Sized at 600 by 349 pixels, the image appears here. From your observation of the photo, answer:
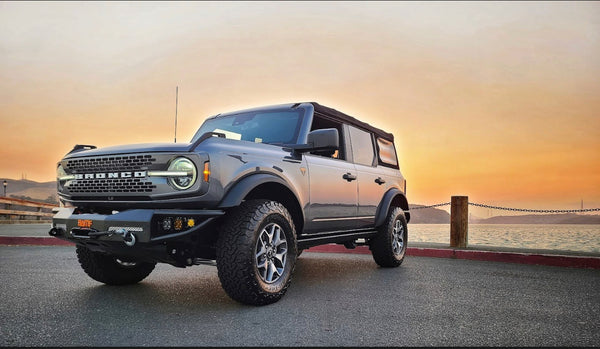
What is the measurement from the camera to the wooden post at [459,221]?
9656 mm

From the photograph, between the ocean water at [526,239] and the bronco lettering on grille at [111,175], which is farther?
the ocean water at [526,239]

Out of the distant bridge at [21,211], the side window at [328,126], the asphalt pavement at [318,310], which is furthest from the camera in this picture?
the distant bridge at [21,211]

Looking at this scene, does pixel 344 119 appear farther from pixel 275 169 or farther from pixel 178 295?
pixel 178 295

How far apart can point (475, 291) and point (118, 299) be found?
3642 mm

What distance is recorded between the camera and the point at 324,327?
363 cm

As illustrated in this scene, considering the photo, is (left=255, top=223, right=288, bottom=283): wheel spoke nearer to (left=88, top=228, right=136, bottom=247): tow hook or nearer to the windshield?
(left=88, top=228, right=136, bottom=247): tow hook

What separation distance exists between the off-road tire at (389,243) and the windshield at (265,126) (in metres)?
2.40

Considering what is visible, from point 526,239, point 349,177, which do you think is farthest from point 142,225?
point 526,239

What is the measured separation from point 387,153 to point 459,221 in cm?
280

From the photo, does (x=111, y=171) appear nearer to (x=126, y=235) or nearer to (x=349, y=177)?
(x=126, y=235)

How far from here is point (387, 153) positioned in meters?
7.91

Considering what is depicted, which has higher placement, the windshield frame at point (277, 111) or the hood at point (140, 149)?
the windshield frame at point (277, 111)

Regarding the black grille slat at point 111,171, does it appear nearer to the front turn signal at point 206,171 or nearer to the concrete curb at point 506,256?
the front turn signal at point 206,171

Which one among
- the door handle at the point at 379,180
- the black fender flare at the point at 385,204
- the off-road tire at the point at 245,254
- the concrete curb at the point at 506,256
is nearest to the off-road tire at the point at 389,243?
the black fender flare at the point at 385,204
